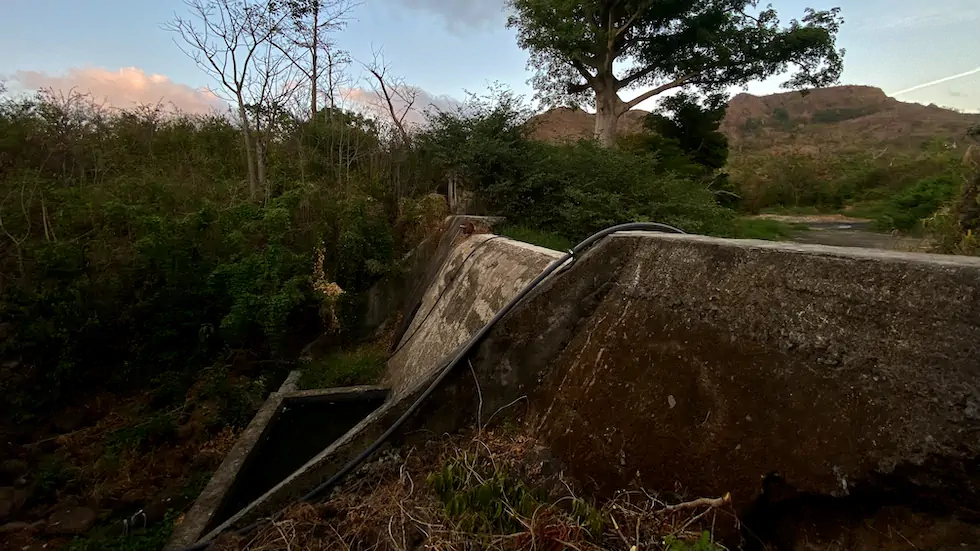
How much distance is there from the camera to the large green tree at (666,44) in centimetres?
1277

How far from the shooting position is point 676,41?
43.9ft

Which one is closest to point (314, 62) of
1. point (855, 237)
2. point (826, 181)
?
point (855, 237)

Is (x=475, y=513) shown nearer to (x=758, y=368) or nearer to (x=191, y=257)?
(x=758, y=368)

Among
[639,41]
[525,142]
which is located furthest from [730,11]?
[525,142]

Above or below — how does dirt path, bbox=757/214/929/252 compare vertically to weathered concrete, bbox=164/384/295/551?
above

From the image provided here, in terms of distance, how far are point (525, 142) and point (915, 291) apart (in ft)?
23.0

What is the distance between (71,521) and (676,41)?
15.8 metres

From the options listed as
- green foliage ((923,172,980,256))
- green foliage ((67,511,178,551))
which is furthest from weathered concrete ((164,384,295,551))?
green foliage ((923,172,980,256))

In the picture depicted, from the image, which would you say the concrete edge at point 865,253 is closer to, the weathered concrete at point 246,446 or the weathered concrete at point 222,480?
the weathered concrete at point 222,480

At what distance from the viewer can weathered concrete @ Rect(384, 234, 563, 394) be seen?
3.78m

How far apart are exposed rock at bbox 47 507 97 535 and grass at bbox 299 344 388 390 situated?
219 centimetres

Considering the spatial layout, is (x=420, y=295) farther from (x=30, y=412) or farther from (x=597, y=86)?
(x=597, y=86)

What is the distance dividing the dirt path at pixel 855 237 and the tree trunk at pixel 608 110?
6045mm

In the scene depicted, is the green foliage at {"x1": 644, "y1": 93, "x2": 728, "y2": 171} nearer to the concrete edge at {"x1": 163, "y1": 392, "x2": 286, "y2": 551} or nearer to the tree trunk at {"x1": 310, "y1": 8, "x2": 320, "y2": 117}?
the tree trunk at {"x1": 310, "y1": 8, "x2": 320, "y2": 117}
